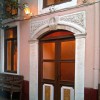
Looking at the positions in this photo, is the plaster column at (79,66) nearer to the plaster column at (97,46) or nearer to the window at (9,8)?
the plaster column at (97,46)

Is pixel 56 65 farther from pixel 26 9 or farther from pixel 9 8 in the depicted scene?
pixel 9 8

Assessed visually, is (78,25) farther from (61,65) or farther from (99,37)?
(61,65)

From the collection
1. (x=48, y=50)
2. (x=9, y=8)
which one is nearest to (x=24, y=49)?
(x=48, y=50)

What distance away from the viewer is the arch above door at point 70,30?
6461 mm

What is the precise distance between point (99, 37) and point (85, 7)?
107 centimetres

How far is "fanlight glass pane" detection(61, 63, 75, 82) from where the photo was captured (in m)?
6.99

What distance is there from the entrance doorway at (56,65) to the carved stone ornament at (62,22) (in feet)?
1.09

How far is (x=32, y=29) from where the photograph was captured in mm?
8211

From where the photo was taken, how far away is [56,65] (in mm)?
7492

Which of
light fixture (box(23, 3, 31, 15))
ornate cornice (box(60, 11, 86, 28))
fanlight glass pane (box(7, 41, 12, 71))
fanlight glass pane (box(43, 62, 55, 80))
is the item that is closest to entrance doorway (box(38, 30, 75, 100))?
fanlight glass pane (box(43, 62, 55, 80))

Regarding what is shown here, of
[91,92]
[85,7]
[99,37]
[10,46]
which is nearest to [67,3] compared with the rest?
[85,7]

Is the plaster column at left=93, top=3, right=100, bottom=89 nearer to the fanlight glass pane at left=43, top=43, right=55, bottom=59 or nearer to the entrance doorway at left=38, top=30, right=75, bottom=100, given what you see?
the entrance doorway at left=38, top=30, right=75, bottom=100

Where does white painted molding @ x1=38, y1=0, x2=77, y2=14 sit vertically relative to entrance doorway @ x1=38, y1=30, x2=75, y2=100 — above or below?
above

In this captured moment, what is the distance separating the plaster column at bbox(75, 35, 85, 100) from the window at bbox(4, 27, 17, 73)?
360cm
